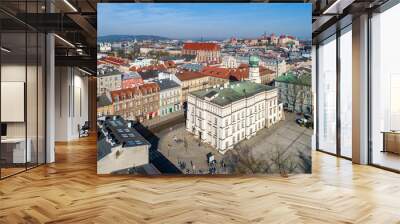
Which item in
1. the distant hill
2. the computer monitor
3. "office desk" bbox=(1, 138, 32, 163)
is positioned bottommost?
"office desk" bbox=(1, 138, 32, 163)

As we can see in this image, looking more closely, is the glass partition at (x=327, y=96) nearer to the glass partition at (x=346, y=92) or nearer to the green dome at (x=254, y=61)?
the glass partition at (x=346, y=92)

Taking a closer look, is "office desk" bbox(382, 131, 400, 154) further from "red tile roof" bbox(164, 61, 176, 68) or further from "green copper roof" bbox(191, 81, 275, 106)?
"red tile roof" bbox(164, 61, 176, 68)

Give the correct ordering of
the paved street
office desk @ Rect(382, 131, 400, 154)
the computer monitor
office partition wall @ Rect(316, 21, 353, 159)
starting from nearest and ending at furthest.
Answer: the computer monitor < the paved street < office desk @ Rect(382, 131, 400, 154) < office partition wall @ Rect(316, 21, 353, 159)

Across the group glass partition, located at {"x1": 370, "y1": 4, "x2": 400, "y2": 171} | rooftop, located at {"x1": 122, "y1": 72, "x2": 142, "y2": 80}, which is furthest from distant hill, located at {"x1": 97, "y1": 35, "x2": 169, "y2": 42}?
glass partition, located at {"x1": 370, "y1": 4, "x2": 400, "y2": 171}

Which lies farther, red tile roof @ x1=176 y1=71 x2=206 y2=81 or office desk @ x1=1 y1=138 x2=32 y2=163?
red tile roof @ x1=176 y1=71 x2=206 y2=81

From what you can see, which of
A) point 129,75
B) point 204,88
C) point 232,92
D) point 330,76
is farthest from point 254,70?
point 330,76

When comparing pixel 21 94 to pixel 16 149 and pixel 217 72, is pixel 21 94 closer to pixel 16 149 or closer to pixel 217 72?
pixel 16 149

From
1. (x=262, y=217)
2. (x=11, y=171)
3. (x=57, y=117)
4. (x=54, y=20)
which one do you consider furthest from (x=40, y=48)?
(x=57, y=117)

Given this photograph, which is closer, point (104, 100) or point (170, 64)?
point (104, 100)
